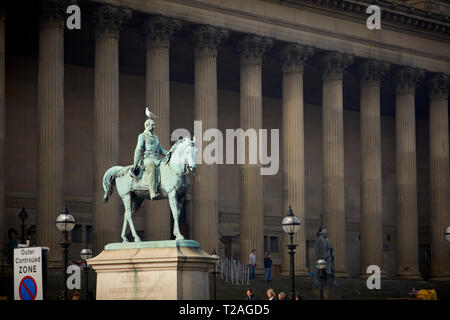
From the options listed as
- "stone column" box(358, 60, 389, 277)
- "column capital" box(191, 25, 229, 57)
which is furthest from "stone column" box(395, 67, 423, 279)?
Result: "column capital" box(191, 25, 229, 57)

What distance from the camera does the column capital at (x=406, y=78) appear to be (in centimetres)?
7850

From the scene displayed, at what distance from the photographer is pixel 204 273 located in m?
33.1

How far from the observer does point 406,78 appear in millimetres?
78688

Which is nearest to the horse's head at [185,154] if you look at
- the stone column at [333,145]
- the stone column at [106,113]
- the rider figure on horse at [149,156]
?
the rider figure on horse at [149,156]

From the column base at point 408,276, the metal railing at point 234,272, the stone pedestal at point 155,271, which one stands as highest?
the stone pedestal at point 155,271

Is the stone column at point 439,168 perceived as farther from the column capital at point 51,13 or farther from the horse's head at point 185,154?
the horse's head at point 185,154

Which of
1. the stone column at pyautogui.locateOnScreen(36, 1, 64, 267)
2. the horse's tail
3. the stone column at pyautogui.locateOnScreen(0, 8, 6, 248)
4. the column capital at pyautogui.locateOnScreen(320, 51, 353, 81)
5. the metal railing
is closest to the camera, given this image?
the horse's tail

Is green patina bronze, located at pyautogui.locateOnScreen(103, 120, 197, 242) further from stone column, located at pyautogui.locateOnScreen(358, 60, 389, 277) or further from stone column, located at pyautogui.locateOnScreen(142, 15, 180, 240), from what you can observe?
stone column, located at pyautogui.locateOnScreen(358, 60, 389, 277)

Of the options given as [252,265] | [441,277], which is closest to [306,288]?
[252,265]

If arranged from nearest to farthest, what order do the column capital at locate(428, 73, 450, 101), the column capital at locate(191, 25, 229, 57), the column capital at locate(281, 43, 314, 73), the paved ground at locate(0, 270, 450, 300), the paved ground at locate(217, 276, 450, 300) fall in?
the paved ground at locate(0, 270, 450, 300), the paved ground at locate(217, 276, 450, 300), the column capital at locate(191, 25, 229, 57), the column capital at locate(281, 43, 314, 73), the column capital at locate(428, 73, 450, 101)

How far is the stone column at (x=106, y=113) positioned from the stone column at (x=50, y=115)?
2.68 metres

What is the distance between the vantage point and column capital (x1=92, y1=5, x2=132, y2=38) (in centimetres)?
6125

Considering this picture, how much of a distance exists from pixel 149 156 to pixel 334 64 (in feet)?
132
